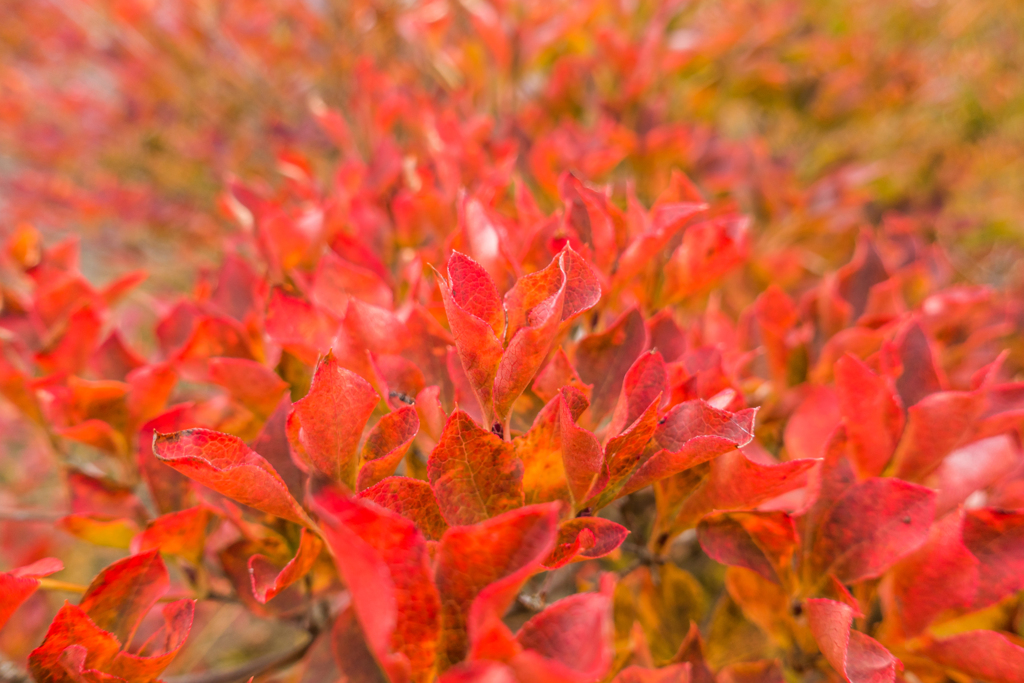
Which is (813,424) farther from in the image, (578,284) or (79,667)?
(79,667)

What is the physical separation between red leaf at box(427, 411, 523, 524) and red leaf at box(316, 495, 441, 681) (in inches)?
3.5

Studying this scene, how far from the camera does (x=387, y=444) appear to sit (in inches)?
21.5

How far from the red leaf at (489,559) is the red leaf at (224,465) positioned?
6.6 inches

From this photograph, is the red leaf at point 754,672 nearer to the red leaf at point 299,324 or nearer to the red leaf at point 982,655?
the red leaf at point 982,655

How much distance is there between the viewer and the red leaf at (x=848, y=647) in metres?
0.52

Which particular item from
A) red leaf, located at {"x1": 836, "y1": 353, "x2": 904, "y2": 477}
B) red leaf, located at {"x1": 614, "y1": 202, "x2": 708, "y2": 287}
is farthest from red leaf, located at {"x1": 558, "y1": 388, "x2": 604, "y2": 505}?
red leaf, located at {"x1": 836, "y1": 353, "x2": 904, "y2": 477}

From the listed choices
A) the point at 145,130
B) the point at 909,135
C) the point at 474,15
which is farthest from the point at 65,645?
the point at 909,135

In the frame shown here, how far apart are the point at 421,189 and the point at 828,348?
2.21 feet

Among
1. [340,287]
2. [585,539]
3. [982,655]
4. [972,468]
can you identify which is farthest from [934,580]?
[340,287]

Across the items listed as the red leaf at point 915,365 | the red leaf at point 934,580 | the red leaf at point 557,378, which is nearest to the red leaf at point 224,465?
the red leaf at point 557,378

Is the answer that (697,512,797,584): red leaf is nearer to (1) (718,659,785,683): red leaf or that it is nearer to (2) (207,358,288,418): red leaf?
(1) (718,659,785,683): red leaf

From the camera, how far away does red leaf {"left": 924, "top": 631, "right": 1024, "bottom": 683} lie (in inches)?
22.0

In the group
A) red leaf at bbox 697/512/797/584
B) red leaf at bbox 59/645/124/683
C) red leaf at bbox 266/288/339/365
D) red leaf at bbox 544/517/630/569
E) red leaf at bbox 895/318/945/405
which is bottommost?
red leaf at bbox 895/318/945/405

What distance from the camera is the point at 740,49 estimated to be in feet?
6.41
